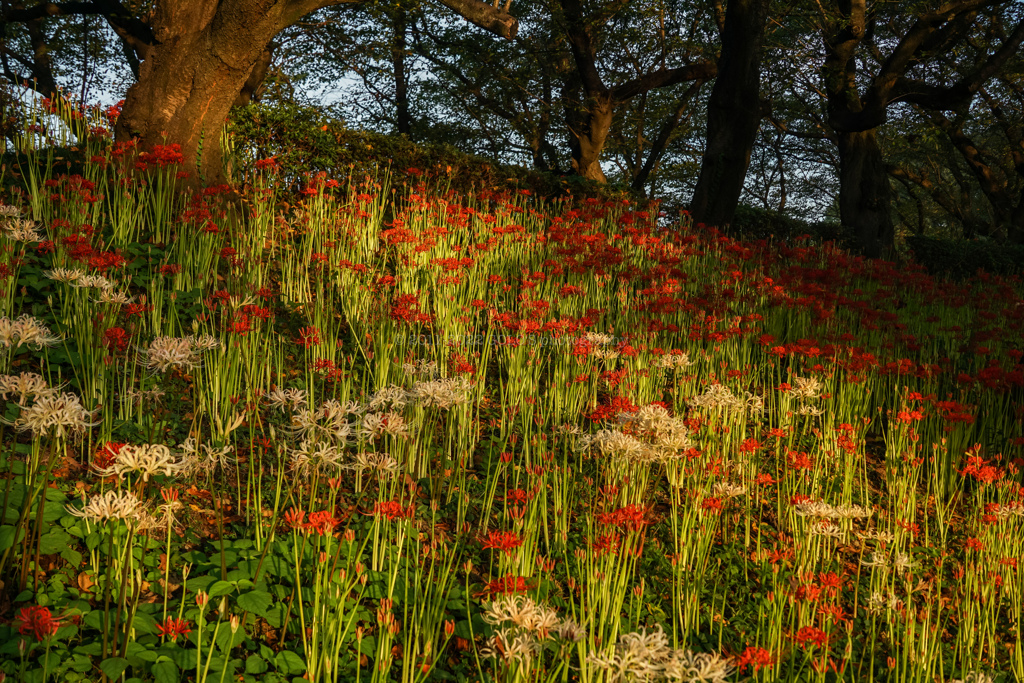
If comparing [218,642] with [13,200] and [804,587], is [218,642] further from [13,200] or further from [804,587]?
[13,200]

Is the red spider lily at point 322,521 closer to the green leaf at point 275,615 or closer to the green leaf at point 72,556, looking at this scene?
the green leaf at point 275,615

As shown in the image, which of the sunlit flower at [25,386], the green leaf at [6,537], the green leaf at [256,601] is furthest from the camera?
the green leaf at [256,601]

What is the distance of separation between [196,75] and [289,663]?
A: 6810 millimetres

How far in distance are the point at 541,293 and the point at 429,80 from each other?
20236 millimetres

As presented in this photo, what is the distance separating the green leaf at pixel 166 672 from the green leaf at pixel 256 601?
311 millimetres

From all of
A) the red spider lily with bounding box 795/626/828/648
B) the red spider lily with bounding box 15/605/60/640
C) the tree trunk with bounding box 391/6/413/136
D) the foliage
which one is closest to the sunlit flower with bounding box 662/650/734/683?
the red spider lily with bounding box 795/626/828/648

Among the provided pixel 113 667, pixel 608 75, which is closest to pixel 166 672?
pixel 113 667

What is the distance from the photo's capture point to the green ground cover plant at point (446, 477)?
2547mm

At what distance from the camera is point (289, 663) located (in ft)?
8.45

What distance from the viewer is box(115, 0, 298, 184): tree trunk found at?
7316 millimetres

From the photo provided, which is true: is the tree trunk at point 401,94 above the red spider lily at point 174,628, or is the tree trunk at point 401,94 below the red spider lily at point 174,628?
above

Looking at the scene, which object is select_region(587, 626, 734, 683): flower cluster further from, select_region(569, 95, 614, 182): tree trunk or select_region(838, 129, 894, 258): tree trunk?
select_region(838, 129, 894, 258): tree trunk

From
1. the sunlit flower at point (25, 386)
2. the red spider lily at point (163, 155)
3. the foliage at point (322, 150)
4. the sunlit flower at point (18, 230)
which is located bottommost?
the sunlit flower at point (25, 386)

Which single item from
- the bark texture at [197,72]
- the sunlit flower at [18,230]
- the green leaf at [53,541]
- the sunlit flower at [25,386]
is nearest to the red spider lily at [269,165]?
the bark texture at [197,72]
